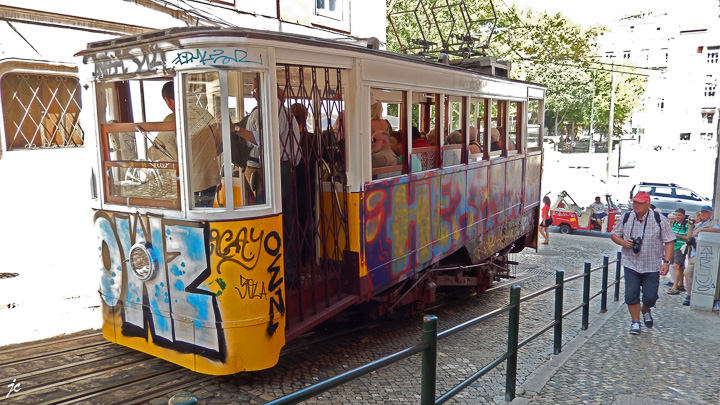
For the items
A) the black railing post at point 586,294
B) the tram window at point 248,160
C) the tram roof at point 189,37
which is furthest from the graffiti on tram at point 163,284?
the black railing post at point 586,294

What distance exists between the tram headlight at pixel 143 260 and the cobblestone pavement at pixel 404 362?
1013 millimetres

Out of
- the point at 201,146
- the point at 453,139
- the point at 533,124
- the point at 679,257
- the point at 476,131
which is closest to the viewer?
the point at 201,146

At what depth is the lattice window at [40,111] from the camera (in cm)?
727

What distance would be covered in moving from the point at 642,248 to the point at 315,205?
4.03m

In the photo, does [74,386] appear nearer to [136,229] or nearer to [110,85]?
[136,229]

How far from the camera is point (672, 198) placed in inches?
755

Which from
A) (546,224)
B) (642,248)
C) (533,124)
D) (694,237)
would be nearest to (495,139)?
(533,124)

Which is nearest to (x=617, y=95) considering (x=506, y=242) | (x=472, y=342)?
(x=506, y=242)

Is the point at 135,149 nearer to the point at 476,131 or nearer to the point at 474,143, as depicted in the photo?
the point at 474,143

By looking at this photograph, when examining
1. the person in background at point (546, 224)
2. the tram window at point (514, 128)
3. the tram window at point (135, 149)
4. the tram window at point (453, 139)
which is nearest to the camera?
the tram window at point (135, 149)

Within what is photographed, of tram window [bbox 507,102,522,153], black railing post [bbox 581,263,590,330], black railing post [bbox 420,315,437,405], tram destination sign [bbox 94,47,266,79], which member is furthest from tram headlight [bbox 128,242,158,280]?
tram window [bbox 507,102,522,153]

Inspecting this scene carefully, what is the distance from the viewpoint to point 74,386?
4.42 metres

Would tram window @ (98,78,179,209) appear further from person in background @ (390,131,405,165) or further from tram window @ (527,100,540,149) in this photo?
tram window @ (527,100,540,149)

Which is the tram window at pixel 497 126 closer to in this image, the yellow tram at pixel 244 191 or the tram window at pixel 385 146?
the yellow tram at pixel 244 191
